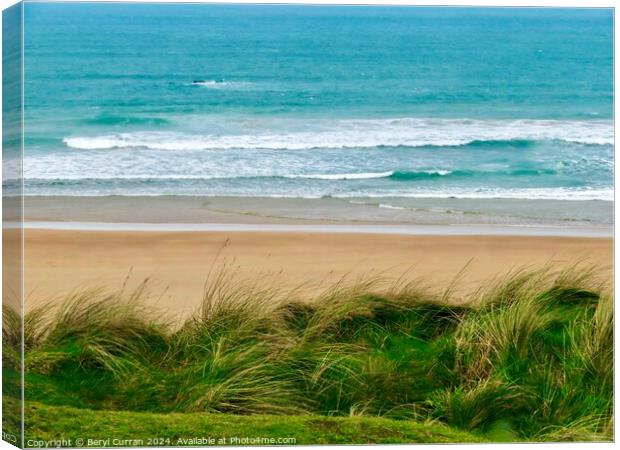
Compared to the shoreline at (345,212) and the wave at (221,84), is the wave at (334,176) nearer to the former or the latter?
the shoreline at (345,212)

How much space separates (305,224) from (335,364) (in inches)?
43.2

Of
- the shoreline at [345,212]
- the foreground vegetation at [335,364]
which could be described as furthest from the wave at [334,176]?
the foreground vegetation at [335,364]

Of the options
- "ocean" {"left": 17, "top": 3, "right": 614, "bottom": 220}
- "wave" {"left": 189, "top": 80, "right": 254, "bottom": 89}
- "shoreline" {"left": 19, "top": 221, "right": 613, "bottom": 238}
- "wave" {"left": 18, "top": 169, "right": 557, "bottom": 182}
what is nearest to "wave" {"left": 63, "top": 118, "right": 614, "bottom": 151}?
"ocean" {"left": 17, "top": 3, "right": 614, "bottom": 220}

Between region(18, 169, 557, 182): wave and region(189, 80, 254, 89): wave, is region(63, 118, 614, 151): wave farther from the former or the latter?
region(189, 80, 254, 89): wave

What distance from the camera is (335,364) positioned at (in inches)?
433

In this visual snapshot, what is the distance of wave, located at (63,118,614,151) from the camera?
11164 mm

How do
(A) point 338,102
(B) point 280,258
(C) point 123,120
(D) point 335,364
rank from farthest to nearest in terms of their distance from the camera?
(A) point 338,102, (B) point 280,258, (C) point 123,120, (D) point 335,364

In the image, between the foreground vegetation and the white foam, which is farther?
the white foam

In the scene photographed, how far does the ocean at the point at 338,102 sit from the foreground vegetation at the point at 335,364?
31.6 inches

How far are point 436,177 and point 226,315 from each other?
188cm

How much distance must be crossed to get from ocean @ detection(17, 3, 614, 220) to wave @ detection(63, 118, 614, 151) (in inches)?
0.4

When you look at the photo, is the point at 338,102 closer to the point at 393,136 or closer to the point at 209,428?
the point at 393,136

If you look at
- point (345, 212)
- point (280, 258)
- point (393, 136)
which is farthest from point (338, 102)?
point (280, 258)

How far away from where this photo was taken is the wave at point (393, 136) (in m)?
11.2
